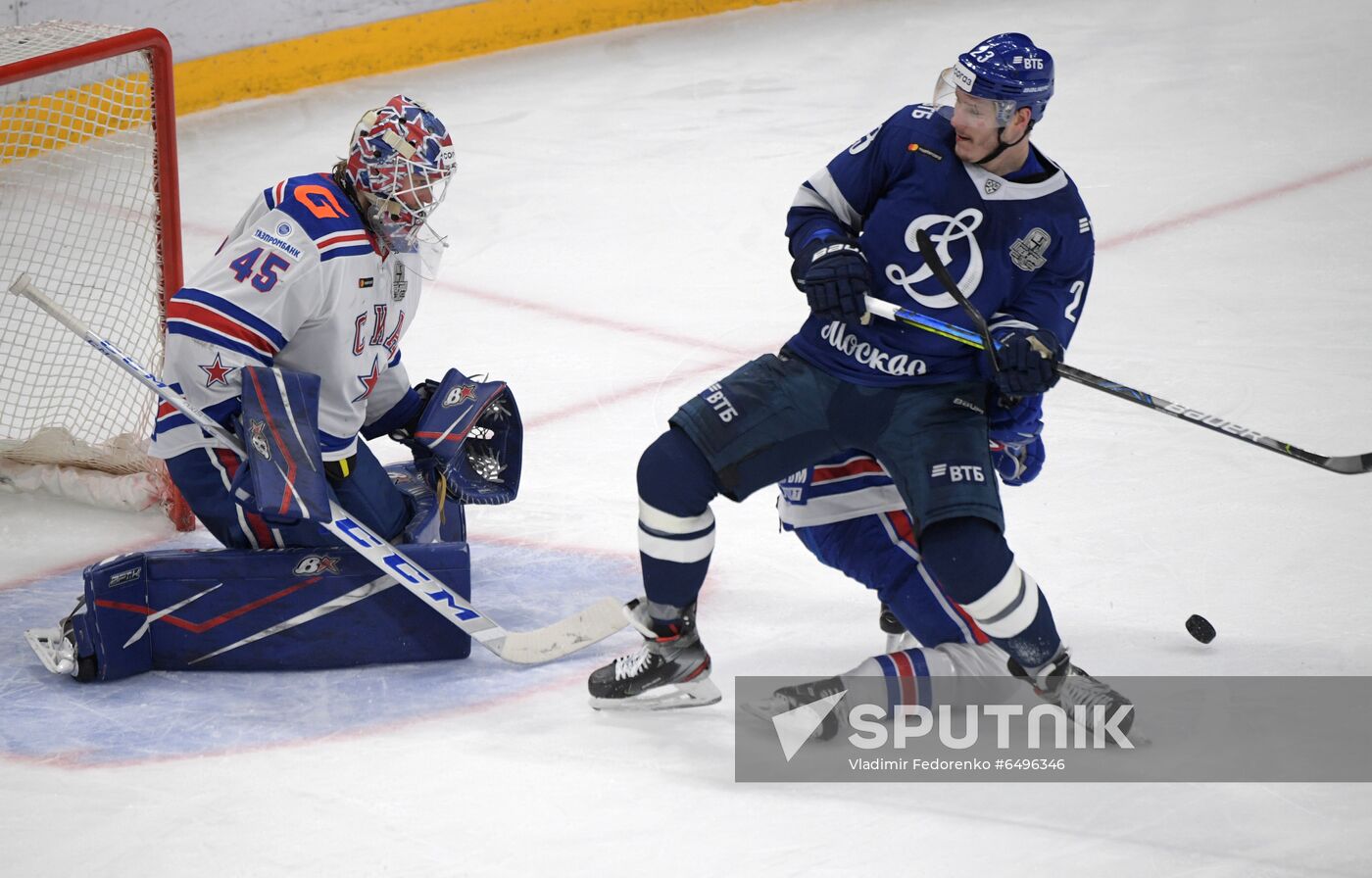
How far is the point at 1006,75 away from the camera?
97.8 inches

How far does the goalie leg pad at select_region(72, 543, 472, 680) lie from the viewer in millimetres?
2744

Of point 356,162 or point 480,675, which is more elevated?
point 356,162

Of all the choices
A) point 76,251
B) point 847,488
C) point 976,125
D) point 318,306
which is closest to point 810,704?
point 847,488

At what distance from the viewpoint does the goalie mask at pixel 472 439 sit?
10.3 ft

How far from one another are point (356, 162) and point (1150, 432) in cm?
196

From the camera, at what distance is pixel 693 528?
2.61 meters

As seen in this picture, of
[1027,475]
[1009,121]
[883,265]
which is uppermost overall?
[1009,121]

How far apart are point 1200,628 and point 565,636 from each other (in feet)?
3.47

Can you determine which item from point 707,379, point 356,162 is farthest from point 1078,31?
point 356,162

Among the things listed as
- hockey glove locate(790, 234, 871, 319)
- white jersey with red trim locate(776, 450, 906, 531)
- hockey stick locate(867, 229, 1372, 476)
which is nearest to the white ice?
white jersey with red trim locate(776, 450, 906, 531)

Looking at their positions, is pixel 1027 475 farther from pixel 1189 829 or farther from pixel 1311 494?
pixel 1311 494

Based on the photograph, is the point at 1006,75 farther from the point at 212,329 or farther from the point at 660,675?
the point at 212,329

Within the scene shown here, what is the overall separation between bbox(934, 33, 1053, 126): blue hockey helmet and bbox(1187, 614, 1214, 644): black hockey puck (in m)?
0.90

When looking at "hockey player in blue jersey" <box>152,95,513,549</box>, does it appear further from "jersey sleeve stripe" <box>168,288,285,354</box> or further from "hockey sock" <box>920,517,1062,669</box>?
"hockey sock" <box>920,517,1062,669</box>
